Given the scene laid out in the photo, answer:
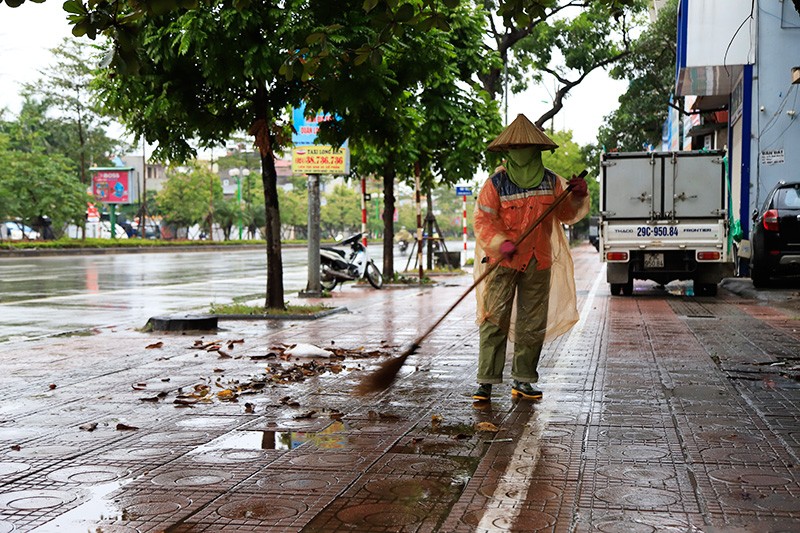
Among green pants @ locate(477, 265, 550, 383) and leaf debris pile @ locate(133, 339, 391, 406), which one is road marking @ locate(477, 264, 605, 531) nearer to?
green pants @ locate(477, 265, 550, 383)

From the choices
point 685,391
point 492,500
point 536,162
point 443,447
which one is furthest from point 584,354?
point 492,500

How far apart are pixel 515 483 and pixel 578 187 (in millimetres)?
2755

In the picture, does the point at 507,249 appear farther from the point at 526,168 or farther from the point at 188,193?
the point at 188,193

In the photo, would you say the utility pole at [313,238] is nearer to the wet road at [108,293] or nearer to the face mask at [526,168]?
the wet road at [108,293]

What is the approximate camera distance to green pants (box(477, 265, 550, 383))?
7035mm

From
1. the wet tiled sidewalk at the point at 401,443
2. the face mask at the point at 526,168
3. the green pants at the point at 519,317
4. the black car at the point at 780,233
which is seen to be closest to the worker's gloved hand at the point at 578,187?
the face mask at the point at 526,168

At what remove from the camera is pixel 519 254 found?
7000 mm

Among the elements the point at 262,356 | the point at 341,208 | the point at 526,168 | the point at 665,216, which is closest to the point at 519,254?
the point at 526,168

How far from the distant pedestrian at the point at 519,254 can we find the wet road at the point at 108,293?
6713mm

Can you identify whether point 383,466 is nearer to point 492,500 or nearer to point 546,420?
point 492,500

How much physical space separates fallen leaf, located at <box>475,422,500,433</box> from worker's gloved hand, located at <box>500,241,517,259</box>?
1238mm

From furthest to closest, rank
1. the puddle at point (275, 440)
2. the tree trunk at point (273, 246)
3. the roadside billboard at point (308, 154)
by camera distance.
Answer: the roadside billboard at point (308, 154)
the tree trunk at point (273, 246)
the puddle at point (275, 440)

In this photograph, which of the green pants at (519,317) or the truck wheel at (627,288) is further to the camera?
the truck wheel at (627,288)

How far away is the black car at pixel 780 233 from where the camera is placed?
17156 millimetres
